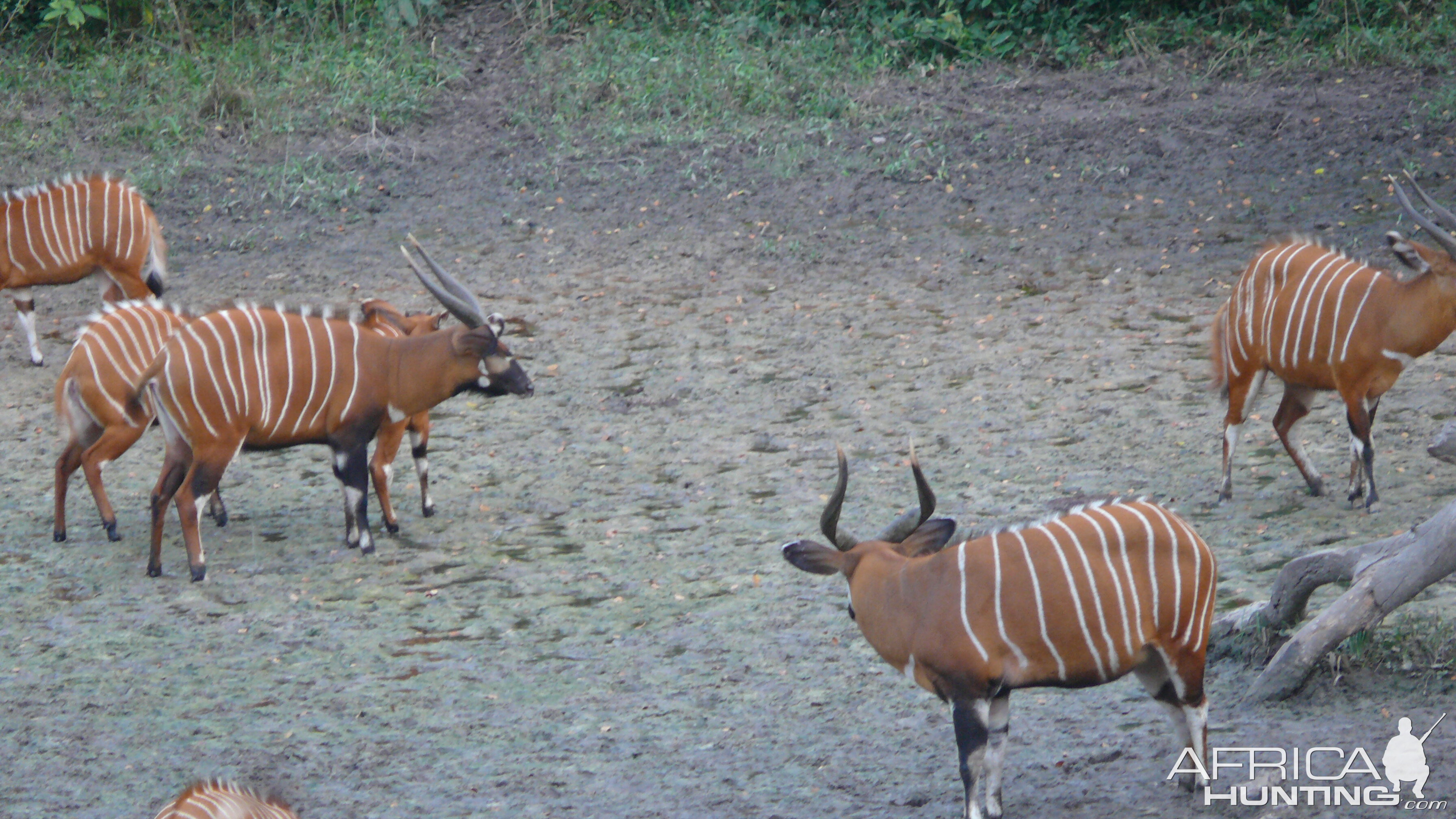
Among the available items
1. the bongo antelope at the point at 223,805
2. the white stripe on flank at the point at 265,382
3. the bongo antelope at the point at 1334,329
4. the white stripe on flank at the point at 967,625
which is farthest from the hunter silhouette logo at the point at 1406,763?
the white stripe on flank at the point at 265,382

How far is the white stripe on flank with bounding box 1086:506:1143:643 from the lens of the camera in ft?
13.4

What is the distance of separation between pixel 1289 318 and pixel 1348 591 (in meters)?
2.12

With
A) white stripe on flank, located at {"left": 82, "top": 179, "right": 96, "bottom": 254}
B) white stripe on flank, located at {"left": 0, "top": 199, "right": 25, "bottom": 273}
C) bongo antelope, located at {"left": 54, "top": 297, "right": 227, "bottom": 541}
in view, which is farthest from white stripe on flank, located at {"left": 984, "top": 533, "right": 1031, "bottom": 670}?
white stripe on flank, located at {"left": 0, "top": 199, "right": 25, "bottom": 273}

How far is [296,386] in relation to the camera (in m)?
6.74

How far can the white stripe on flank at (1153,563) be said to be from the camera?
13.5ft

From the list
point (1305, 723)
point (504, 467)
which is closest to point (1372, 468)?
point (1305, 723)

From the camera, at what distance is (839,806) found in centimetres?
457


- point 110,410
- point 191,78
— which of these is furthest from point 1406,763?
point 191,78

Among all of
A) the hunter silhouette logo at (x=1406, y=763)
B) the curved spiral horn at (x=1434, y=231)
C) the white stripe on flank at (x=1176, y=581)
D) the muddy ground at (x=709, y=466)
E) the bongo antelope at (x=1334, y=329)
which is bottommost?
the muddy ground at (x=709, y=466)

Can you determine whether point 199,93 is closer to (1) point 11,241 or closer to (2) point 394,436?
(1) point 11,241

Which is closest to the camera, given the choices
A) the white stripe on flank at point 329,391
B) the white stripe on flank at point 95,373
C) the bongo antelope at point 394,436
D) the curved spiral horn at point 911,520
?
the curved spiral horn at point 911,520

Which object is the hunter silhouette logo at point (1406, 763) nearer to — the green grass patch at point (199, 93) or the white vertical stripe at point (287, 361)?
the white vertical stripe at point (287, 361)

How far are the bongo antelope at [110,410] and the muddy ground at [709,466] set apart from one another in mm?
206

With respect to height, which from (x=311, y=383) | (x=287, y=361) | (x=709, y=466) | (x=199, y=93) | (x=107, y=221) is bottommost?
(x=709, y=466)
